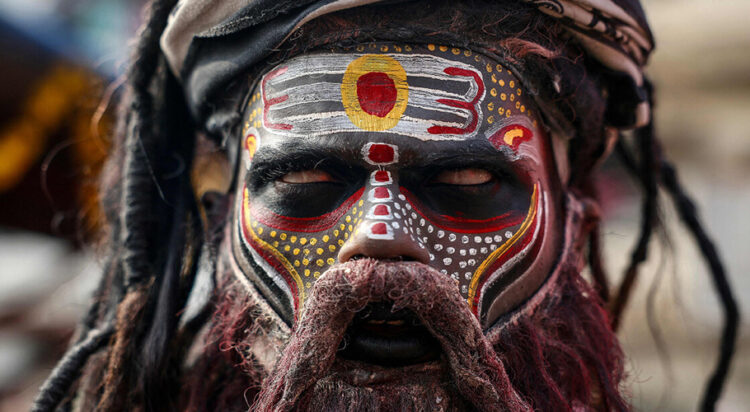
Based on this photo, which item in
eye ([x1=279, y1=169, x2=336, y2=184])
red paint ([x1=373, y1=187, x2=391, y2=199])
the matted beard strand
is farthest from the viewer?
eye ([x1=279, y1=169, x2=336, y2=184])

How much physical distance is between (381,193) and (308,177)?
0.21 metres

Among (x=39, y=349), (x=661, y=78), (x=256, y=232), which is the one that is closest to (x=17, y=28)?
(x=39, y=349)

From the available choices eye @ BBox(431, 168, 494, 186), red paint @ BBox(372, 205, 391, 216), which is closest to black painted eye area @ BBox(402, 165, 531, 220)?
eye @ BBox(431, 168, 494, 186)

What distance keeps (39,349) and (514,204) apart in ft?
13.4

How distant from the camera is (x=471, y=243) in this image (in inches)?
59.9

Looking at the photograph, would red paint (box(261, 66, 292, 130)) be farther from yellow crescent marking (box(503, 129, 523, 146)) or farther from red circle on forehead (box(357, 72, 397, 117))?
yellow crescent marking (box(503, 129, 523, 146))

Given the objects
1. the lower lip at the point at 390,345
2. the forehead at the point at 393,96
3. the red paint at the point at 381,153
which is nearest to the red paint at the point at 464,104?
the forehead at the point at 393,96

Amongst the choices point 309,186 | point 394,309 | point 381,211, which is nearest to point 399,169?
point 381,211

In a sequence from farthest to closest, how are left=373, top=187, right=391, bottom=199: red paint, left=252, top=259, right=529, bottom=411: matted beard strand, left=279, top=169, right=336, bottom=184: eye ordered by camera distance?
1. left=279, top=169, right=336, bottom=184: eye
2. left=373, top=187, right=391, bottom=199: red paint
3. left=252, top=259, right=529, bottom=411: matted beard strand

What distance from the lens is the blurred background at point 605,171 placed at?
411cm

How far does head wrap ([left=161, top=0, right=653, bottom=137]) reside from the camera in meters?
1.59

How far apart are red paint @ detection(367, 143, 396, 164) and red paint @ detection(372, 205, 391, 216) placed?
116 mm

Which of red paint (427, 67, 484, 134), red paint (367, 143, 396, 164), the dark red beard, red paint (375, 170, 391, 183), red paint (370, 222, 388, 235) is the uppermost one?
red paint (427, 67, 484, 134)

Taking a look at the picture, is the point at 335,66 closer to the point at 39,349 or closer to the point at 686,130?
the point at 39,349
